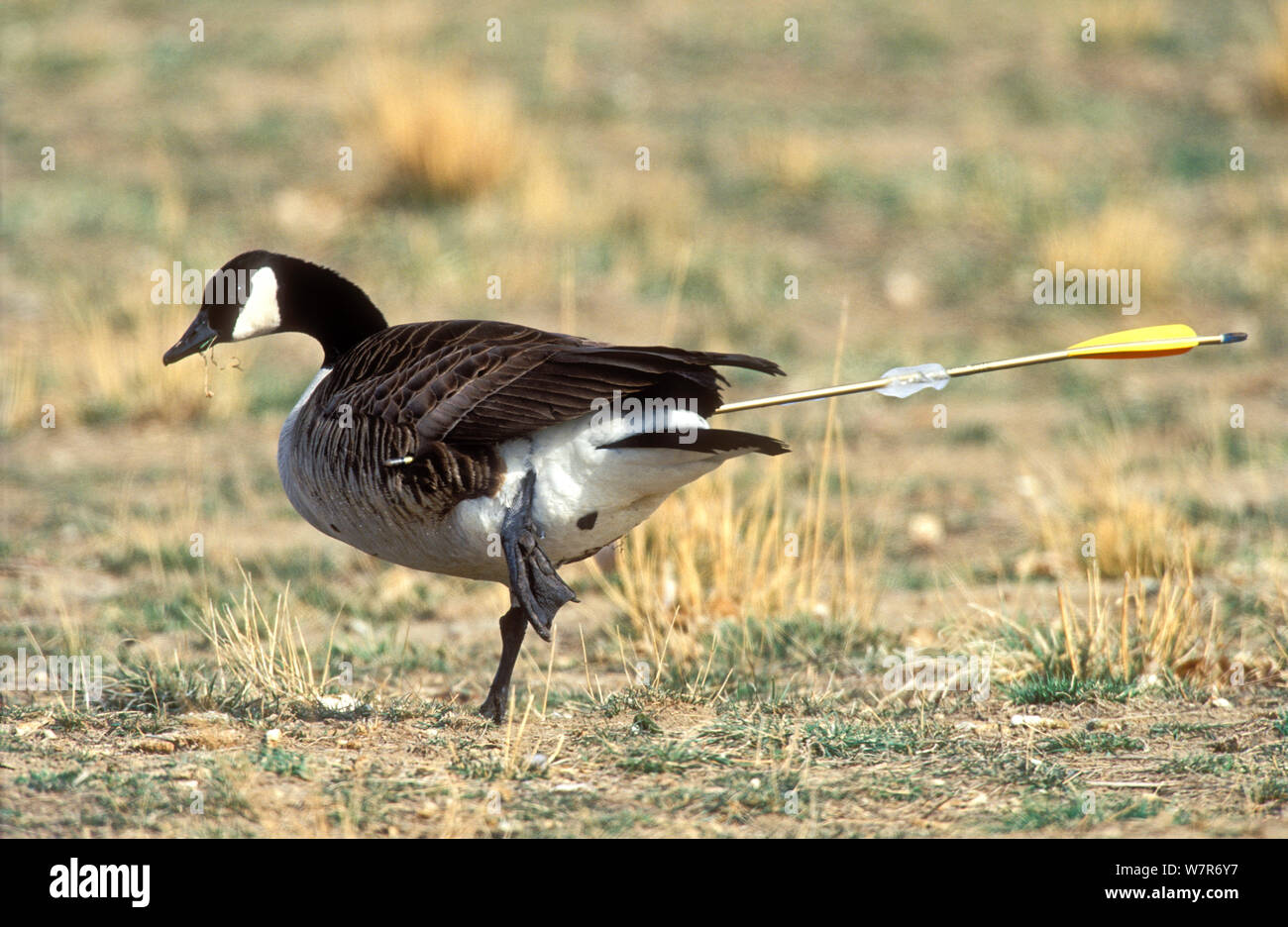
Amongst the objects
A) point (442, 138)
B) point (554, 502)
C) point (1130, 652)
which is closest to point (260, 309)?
point (554, 502)

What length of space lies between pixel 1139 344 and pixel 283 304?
296 centimetres

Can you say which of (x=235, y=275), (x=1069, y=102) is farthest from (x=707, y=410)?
(x=1069, y=102)

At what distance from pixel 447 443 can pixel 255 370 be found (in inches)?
252

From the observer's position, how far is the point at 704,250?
12.2 meters

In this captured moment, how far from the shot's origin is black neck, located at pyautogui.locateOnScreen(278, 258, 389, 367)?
551 cm

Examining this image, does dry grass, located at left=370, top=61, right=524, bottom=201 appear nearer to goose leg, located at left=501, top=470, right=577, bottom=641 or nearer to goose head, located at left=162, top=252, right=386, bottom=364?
goose head, located at left=162, top=252, right=386, bottom=364

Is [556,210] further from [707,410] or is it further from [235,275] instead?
[707,410]

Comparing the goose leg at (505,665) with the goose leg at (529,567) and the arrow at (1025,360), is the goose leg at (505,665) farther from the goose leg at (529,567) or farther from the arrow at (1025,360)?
the arrow at (1025,360)

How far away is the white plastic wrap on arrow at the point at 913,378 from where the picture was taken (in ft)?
14.2

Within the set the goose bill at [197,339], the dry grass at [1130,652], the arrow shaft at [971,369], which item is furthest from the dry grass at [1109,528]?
the goose bill at [197,339]

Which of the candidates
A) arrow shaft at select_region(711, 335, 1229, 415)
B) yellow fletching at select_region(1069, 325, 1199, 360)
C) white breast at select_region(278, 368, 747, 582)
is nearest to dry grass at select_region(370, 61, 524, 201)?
white breast at select_region(278, 368, 747, 582)

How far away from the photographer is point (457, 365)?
4.78 meters

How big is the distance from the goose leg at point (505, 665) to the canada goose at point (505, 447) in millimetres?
14

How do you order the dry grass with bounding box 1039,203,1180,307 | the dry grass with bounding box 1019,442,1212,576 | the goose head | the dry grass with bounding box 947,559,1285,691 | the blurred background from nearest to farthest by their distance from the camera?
the dry grass with bounding box 947,559,1285,691 → the goose head → the dry grass with bounding box 1019,442,1212,576 → the blurred background → the dry grass with bounding box 1039,203,1180,307
